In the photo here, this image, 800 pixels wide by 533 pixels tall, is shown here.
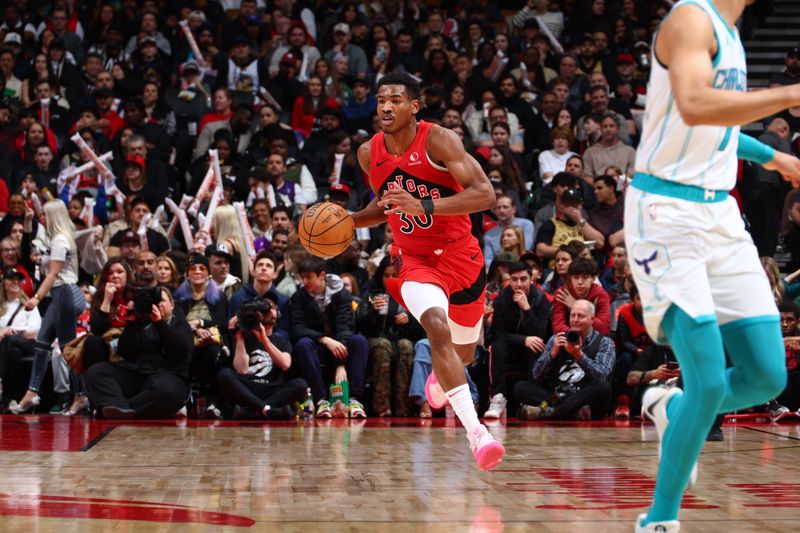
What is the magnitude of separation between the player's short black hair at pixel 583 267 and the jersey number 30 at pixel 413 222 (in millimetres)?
3859

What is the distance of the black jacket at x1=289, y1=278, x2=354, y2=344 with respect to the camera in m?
9.98

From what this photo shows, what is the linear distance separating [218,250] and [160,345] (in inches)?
62.3

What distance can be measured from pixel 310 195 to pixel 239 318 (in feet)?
10.6

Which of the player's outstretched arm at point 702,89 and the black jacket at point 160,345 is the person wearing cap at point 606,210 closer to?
the black jacket at point 160,345

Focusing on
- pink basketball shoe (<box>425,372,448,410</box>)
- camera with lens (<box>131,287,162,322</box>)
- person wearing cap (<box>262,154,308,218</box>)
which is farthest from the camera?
person wearing cap (<box>262,154,308,218</box>)

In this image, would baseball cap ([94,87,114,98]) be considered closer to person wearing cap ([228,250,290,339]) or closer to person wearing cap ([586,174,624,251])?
person wearing cap ([228,250,290,339])

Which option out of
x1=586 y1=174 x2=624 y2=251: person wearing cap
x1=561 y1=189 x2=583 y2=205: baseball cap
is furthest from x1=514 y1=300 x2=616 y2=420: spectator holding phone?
x1=586 y1=174 x2=624 y2=251: person wearing cap

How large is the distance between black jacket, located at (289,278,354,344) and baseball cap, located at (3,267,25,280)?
300 centimetres

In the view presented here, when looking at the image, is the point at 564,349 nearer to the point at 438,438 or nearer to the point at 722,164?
the point at 438,438

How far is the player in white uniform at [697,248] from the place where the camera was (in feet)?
11.6

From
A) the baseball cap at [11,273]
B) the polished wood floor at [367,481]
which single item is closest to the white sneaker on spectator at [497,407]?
the polished wood floor at [367,481]

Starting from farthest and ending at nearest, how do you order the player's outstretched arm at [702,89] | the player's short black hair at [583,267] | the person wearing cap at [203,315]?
the person wearing cap at [203,315] < the player's short black hair at [583,267] < the player's outstretched arm at [702,89]

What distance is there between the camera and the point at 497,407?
9.68 m

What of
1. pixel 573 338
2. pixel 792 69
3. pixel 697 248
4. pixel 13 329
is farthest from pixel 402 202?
pixel 792 69
